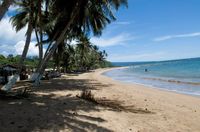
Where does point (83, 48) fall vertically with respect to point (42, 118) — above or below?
above

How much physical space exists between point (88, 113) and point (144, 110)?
2936mm

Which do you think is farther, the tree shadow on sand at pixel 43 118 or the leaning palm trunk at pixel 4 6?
the leaning palm trunk at pixel 4 6

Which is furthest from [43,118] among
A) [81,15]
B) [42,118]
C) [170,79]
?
[170,79]

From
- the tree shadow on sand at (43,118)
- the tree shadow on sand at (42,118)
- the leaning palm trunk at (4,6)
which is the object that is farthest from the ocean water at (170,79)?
the leaning palm trunk at (4,6)

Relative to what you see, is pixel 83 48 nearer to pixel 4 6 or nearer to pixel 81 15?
pixel 81 15

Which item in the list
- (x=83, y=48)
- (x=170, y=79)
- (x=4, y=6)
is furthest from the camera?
(x=83, y=48)

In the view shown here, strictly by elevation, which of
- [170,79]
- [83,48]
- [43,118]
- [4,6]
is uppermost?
[83,48]

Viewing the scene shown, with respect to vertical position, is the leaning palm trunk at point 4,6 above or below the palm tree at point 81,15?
below

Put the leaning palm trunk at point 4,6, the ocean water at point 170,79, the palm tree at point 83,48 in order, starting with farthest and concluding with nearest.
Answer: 1. the palm tree at point 83,48
2. the ocean water at point 170,79
3. the leaning palm trunk at point 4,6

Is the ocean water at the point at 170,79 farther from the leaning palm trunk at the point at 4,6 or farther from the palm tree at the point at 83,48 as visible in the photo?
the leaning palm trunk at the point at 4,6

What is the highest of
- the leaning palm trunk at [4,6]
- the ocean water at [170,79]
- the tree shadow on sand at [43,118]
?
the leaning palm trunk at [4,6]

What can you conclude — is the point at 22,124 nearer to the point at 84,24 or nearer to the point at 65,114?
the point at 65,114

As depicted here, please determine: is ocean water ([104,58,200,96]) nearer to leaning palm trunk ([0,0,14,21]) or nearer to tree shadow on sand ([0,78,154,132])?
tree shadow on sand ([0,78,154,132])

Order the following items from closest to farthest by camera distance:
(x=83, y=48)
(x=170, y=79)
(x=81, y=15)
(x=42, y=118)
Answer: (x=42, y=118) < (x=81, y=15) < (x=170, y=79) < (x=83, y=48)
